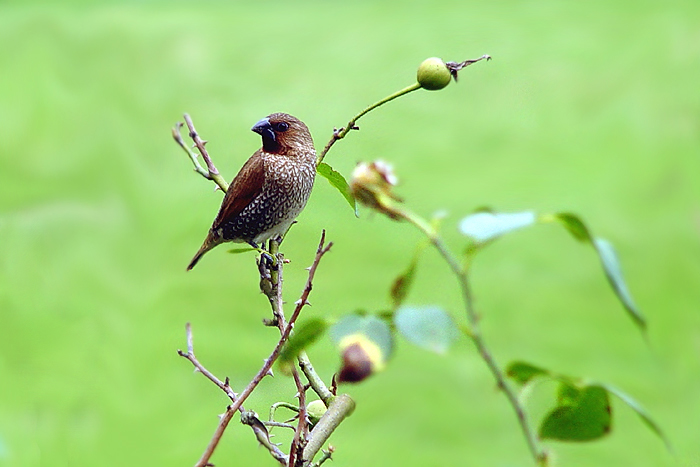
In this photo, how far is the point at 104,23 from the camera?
8.07ft

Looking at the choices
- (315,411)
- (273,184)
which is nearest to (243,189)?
(273,184)

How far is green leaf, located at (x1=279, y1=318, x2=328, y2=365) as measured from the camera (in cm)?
33

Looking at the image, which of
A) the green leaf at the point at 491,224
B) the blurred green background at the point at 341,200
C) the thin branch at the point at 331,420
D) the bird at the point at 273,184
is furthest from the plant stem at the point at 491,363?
the blurred green background at the point at 341,200

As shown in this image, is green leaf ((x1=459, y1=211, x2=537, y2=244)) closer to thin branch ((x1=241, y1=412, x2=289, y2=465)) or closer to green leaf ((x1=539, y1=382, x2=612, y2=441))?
green leaf ((x1=539, y1=382, x2=612, y2=441))

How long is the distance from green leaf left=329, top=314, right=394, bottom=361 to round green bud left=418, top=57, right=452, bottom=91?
170 millimetres

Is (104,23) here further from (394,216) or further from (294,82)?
(394,216)

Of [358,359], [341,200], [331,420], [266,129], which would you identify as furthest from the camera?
[341,200]

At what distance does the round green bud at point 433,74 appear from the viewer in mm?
446

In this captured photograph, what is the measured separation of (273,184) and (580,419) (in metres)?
0.36

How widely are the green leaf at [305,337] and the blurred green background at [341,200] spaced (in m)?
1.15

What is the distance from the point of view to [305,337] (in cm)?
34

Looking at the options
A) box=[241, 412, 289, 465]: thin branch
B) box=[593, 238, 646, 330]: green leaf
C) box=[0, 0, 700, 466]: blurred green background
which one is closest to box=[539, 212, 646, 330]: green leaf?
box=[593, 238, 646, 330]: green leaf

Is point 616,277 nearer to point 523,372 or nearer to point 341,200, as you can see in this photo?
point 523,372

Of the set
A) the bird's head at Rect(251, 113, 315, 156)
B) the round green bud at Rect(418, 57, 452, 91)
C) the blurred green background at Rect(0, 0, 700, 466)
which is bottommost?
the blurred green background at Rect(0, 0, 700, 466)
